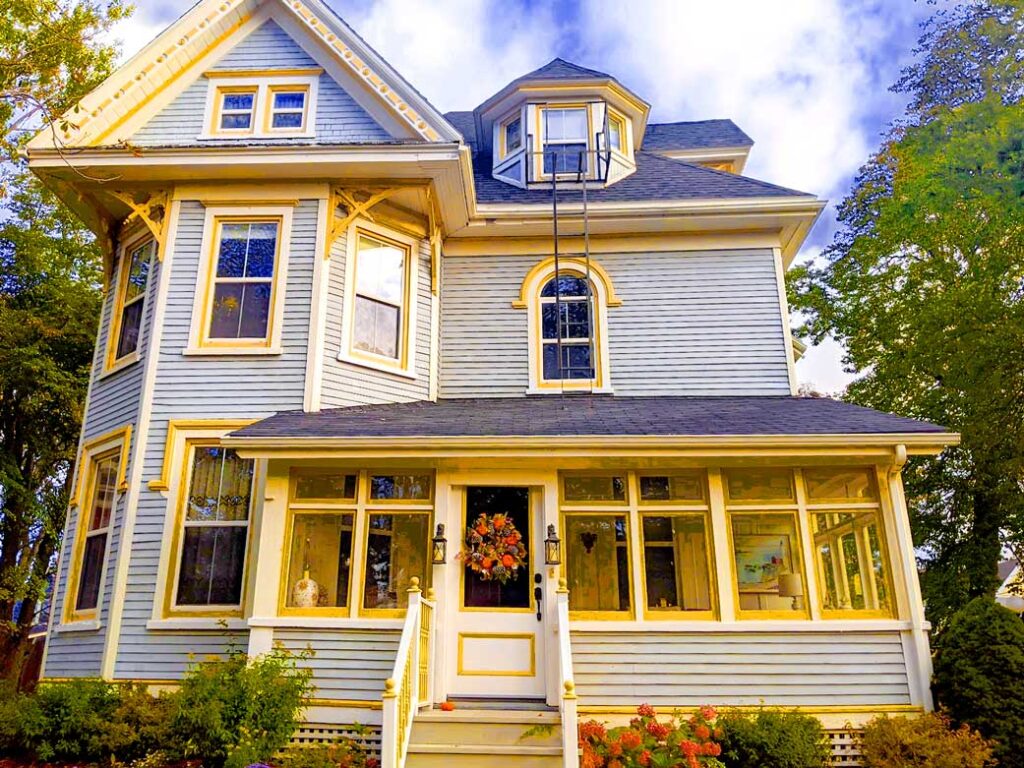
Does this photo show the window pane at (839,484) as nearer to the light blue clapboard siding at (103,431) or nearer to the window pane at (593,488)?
the window pane at (593,488)

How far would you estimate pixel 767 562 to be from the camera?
7996mm

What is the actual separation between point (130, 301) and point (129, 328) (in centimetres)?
39

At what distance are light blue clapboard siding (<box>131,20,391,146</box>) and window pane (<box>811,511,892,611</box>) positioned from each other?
7396 millimetres

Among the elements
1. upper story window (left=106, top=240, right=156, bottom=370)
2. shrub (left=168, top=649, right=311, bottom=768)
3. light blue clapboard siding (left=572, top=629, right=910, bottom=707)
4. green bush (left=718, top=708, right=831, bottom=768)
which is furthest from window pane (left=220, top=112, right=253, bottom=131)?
green bush (left=718, top=708, right=831, bottom=768)

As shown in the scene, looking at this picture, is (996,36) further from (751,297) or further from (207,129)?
(207,129)

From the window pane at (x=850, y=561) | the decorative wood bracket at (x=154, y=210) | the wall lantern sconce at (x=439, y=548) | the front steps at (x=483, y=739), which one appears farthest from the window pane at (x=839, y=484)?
the decorative wood bracket at (x=154, y=210)

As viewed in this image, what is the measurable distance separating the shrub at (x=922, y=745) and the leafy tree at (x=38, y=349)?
14.9 meters

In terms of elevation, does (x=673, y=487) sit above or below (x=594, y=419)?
below

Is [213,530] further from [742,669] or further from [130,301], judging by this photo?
[742,669]

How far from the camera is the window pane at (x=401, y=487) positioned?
803 centimetres

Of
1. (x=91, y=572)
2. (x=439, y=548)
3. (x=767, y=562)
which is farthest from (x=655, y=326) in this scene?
(x=91, y=572)

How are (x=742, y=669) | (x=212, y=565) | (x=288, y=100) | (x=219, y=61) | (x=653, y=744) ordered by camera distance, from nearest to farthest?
1. (x=653, y=744)
2. (x=742, y=669)
3. (x=212, y=565)
4. (x=288, y=100)
5. (x=219, y=61)

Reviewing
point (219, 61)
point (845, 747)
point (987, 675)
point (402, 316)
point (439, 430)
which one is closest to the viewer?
point (987, 675)

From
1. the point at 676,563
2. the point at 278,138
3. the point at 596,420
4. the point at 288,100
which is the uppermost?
the point at 288,100
